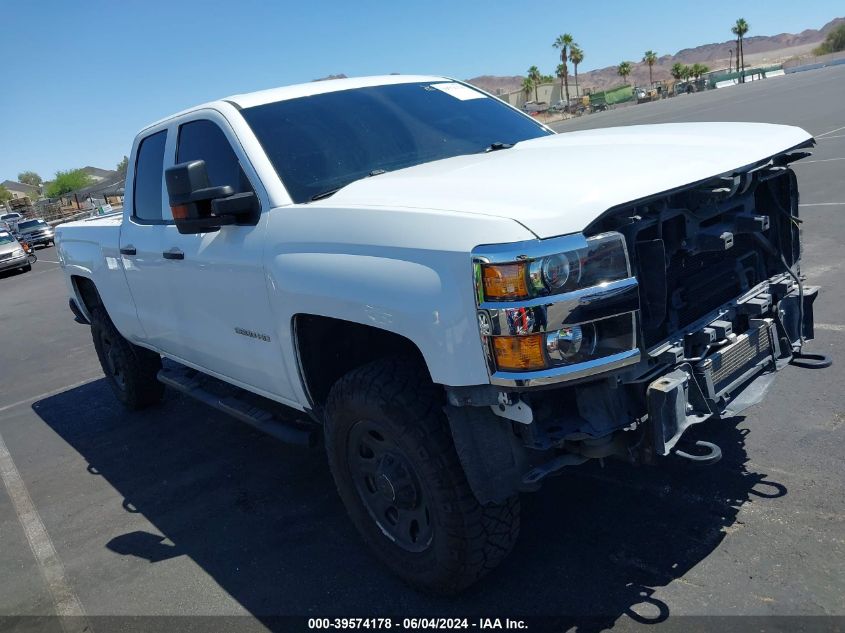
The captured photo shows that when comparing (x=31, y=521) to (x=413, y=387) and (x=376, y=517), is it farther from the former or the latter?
(x=413, y=387)

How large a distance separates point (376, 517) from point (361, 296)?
1070 millimetres

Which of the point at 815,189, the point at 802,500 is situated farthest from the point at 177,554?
the point at 815,189

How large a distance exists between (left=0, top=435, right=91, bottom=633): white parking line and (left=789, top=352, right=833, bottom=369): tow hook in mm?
3429

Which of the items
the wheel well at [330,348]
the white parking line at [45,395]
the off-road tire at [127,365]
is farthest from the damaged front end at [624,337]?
the white parking line at [45,395]

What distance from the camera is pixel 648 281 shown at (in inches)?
108

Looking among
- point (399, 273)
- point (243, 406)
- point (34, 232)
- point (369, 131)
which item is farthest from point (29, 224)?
point (399, 273)

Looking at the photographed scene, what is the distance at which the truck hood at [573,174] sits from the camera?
254 centimetres

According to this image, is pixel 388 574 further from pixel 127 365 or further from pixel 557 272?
pixel 127 365

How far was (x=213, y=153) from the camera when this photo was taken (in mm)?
4035

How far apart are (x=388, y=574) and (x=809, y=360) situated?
7.15 feet

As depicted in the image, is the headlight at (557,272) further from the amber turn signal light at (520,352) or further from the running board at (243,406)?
the running board at (243,406)

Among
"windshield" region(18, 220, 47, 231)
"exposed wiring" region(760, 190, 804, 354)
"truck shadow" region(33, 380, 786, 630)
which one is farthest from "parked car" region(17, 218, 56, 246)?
"exposed wiring" region(760, 190, 804, 354)

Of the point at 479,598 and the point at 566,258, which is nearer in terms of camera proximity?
the point at 566,258

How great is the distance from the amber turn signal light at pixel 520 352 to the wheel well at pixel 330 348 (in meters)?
0.85
